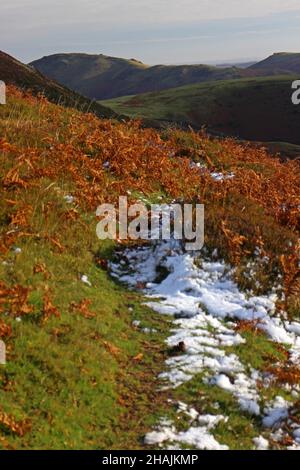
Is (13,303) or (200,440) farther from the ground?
(13,303)

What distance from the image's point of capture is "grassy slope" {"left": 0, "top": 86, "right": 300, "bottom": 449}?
260 inches

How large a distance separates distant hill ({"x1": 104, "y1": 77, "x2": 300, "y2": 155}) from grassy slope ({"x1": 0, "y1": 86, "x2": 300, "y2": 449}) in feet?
203

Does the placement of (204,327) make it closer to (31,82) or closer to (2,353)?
(2,353)

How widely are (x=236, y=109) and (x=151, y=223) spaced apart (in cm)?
8273

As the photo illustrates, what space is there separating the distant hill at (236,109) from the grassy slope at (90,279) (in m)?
61.9

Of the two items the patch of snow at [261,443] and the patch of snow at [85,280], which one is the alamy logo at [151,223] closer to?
the patch of snow at [85,280]

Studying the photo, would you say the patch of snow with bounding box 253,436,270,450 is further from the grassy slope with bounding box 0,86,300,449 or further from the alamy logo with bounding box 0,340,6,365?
the alamy logo with bounding box 0,340,6,365

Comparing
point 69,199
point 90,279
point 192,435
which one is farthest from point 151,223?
point 192,435

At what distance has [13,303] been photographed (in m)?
7.70

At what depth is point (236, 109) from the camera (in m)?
90.9
